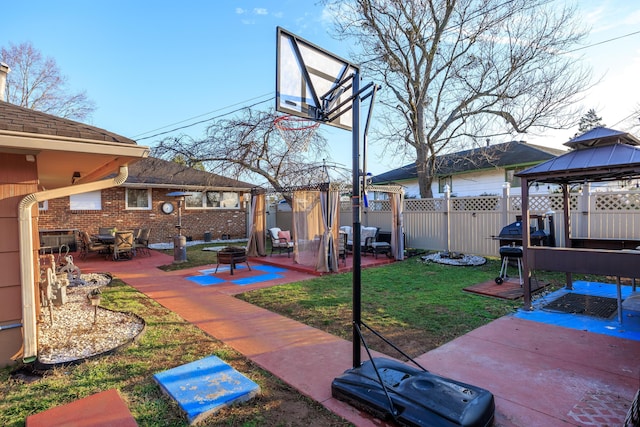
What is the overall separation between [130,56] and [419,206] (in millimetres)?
12713

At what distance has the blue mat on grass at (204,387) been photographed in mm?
2562

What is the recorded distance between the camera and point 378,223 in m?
12.9

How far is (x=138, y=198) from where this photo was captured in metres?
14.5

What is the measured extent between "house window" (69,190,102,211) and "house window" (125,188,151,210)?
1.04m

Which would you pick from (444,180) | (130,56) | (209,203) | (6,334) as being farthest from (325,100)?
(444,180)

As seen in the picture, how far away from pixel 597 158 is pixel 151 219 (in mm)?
15357

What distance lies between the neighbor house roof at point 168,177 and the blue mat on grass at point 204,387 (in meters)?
12.1

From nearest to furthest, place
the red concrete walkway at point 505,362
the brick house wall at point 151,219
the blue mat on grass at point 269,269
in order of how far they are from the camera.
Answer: the red concrete walkway at point 505,362, the blue mat on grass at point 269,269, the brick house wall at point 151,219

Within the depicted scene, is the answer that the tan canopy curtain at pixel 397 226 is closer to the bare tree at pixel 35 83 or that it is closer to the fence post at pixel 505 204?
the fence post at pixel 505 204

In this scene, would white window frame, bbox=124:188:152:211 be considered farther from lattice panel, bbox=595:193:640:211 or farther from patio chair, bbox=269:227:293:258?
lattice panel, bbox=595:193:640:211

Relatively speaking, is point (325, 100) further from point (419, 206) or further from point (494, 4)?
point (494, 4)

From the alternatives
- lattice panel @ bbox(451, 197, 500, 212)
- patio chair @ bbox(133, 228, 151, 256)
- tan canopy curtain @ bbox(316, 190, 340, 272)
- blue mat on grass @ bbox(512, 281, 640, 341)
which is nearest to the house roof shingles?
tan canopy curtain @ bbox(316, 190, 340, 272)

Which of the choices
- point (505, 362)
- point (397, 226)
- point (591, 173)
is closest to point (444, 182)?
point (397, 226)

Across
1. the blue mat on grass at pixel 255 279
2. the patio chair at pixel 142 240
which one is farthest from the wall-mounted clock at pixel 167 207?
the blue mat on grass at pixel 255 279
